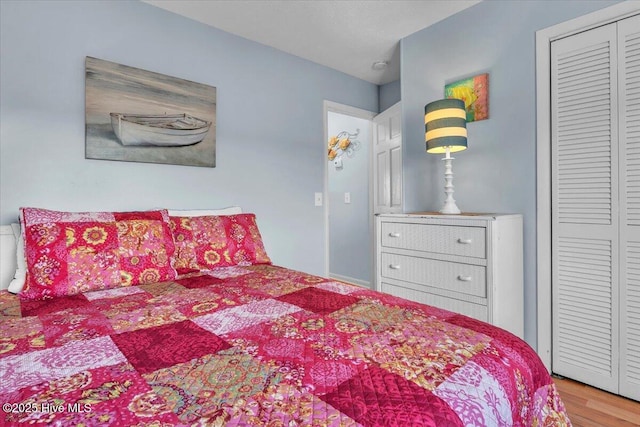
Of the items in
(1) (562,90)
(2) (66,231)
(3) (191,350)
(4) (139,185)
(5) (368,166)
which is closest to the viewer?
(3) (191,350)

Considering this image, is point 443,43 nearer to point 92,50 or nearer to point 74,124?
point 92,50

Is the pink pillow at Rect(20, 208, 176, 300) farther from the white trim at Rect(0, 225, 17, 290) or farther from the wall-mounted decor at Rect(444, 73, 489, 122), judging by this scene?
the wall-mounted decor at Rect(444, 73, 489, 122)

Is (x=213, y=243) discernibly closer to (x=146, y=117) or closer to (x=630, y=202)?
(x=146, y=117)

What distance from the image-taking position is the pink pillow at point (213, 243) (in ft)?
6.18

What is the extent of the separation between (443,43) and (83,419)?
2.80 meters

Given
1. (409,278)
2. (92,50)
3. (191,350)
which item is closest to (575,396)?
(409,278)

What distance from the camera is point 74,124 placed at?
1.94m

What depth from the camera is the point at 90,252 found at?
1.49 m

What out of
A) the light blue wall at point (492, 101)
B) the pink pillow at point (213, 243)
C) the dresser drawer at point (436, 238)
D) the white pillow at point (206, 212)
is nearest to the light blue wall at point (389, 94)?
the light blue wall at point (492, 101)

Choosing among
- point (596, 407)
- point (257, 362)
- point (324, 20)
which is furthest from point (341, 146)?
point (257, 362)

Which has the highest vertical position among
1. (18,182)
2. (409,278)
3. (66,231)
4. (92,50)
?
(92,50)

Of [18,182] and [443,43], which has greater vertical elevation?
[443,43]

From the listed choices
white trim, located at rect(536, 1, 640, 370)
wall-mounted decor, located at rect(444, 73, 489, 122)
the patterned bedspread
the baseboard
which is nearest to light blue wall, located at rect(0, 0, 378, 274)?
the patterned bedspread

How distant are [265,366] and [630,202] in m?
1.97
